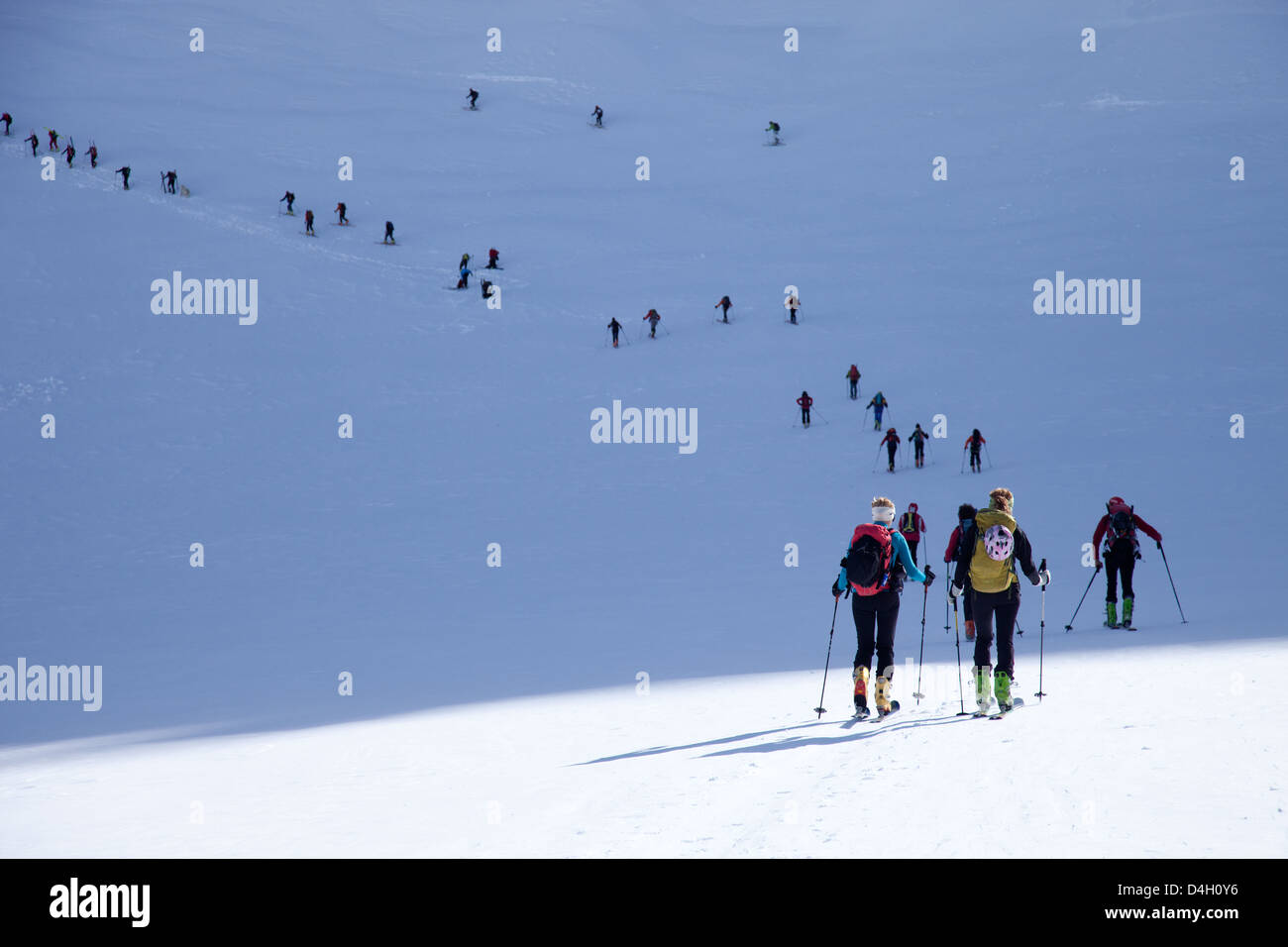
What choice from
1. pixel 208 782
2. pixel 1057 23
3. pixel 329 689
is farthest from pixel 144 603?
pixel 1057 23

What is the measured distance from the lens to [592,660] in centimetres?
1243

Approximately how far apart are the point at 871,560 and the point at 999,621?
41.0 inches

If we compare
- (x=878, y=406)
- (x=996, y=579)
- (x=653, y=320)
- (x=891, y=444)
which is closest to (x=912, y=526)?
(x=996, y=579)

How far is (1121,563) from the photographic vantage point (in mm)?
12023

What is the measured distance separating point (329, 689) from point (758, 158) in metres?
36.7

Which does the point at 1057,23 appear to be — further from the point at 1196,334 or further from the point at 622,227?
the point at 1196,334

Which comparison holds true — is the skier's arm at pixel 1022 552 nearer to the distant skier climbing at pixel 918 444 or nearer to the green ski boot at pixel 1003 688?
the green ski boot at pixel 1003 688

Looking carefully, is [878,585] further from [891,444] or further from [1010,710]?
[891,444]

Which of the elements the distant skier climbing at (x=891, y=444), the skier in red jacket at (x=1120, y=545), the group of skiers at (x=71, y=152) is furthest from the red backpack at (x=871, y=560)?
the group of skiers at (x=71, y=152)

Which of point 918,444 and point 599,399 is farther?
point 599,399

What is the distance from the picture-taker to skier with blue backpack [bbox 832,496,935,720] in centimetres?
779

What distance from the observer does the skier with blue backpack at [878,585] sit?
7793 mm

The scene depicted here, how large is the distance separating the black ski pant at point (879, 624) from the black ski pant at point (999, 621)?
61cm

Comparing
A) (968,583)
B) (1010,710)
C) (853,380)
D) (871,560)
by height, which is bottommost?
(1010,710)
